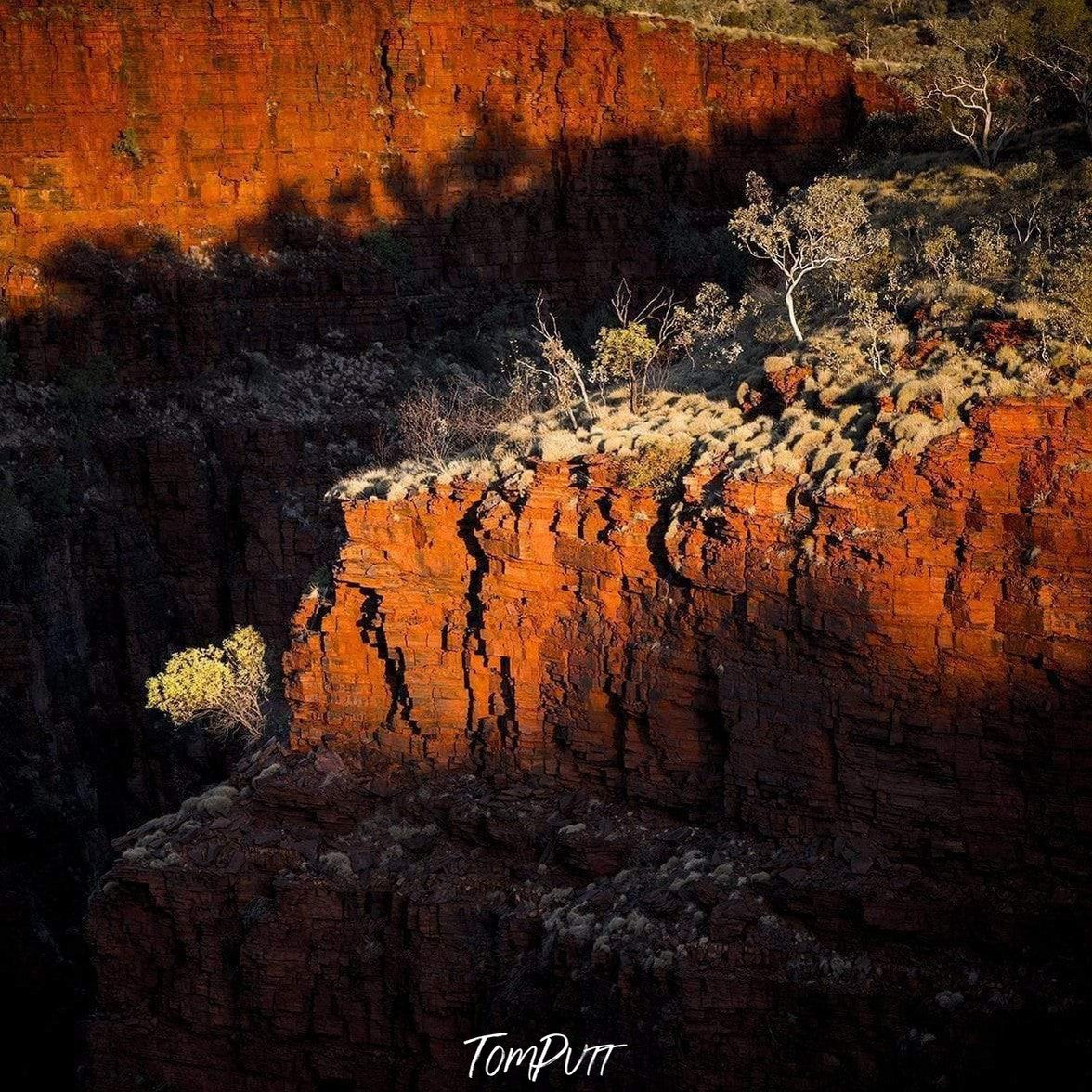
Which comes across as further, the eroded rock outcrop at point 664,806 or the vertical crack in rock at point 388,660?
the vertical crack in rock at point 388,660

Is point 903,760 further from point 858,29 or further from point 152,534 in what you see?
point 858,29

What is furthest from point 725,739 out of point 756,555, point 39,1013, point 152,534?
point 152,534

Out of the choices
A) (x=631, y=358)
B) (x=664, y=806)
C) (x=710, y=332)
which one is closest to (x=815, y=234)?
(x=710, y=332)

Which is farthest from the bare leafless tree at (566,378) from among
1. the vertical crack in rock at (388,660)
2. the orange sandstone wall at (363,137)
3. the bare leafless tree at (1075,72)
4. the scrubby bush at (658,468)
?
the orange sandstone wall at (363,137)

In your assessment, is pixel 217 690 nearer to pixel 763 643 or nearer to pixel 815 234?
pixel 763 643

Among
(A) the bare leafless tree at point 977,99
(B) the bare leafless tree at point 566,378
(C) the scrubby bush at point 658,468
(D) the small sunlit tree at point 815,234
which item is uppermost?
(A) the bare leafless tree at point 977,99

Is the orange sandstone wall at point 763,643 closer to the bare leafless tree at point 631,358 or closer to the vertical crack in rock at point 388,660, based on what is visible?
the vertical crack in rock at point 388,660
